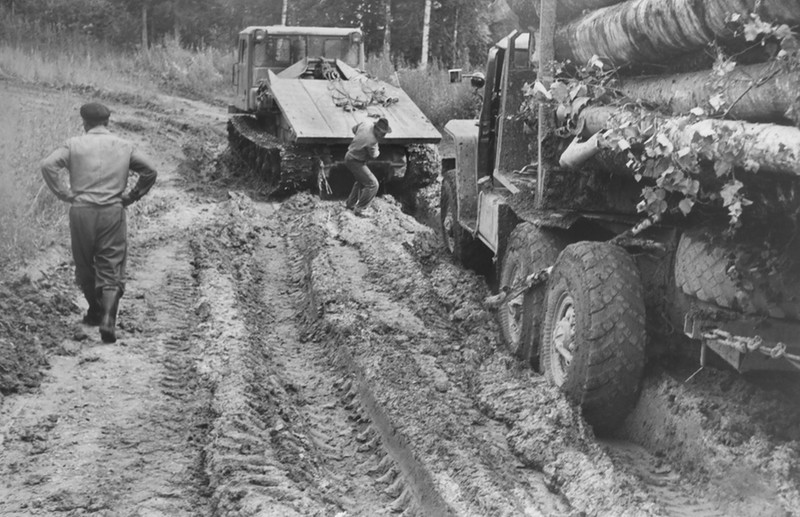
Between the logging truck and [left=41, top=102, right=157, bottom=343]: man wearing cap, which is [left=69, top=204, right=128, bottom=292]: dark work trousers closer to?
[left=41, top=102, right=157, bottom=343]: man wearing cap

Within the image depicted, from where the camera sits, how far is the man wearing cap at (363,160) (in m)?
14.1

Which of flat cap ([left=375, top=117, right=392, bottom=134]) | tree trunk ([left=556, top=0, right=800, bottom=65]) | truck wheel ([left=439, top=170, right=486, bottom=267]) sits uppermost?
tree trunk ([left=556, top=0, right=800, bottom=65])

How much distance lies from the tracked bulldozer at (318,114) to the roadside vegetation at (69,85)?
4.36 feet

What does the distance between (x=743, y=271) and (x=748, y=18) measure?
4.20 ft

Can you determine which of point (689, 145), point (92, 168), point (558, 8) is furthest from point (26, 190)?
point (689, 145)

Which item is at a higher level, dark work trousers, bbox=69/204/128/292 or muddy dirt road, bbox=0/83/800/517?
dark work trousers, bbox=69/204/128/292

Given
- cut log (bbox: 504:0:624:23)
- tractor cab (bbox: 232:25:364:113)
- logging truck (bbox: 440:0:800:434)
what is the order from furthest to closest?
tractor cab (bbox: 232:25:364:113)
cut log (bbox: 504:0:624:23)
logging truck (bbox: 440:0:800:434)

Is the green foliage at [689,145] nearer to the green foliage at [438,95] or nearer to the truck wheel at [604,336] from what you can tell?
the truck wheel at [604,336]

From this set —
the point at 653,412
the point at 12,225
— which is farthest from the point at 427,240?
the point at 653,412

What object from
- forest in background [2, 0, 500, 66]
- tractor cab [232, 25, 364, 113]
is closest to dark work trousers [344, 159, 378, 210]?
tractor cab [232, 25, 364, 113]

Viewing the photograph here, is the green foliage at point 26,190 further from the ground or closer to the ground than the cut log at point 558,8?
closer to the ground

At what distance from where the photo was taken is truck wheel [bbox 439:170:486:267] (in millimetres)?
10297

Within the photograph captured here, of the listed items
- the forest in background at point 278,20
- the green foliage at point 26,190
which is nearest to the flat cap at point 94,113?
the green foliage at point 26,190

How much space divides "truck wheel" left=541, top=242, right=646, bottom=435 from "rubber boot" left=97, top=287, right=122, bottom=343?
3.38m
